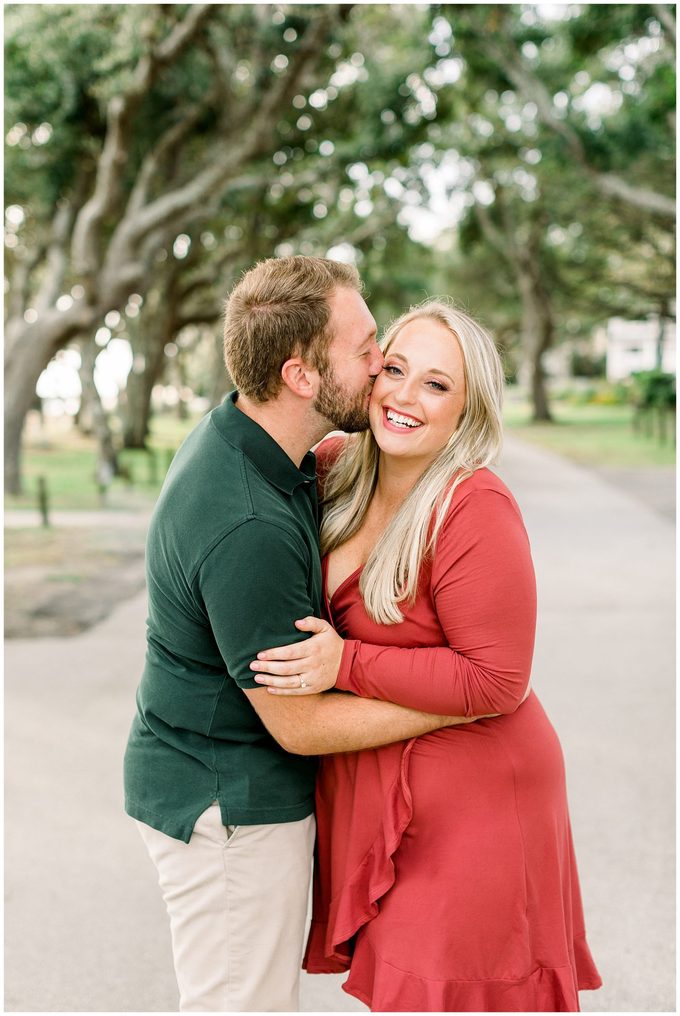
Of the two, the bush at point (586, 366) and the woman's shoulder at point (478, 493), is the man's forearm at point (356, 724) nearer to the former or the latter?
the woman's shoulder at point (478, 493)

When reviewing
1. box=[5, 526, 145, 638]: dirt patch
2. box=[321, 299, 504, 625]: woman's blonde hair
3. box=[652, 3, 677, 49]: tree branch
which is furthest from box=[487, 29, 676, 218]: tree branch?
box=[321, 299, 504, 625]: woman's blonde hair

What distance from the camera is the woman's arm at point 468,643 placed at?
229 cm

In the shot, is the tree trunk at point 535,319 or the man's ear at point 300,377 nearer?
the man's ear at point 300,377

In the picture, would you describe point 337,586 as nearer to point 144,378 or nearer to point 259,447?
point 259,447

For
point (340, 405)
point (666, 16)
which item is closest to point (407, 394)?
point (340, 405)

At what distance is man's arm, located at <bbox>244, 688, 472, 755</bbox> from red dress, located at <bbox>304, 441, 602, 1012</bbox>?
0.05 m

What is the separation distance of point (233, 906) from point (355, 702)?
2.12 ft

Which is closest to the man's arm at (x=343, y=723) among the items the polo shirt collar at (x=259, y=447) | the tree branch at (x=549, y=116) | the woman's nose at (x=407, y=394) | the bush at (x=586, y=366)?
the polo shirt collar at (x=259, y=447)

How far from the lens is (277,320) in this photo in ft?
7.79

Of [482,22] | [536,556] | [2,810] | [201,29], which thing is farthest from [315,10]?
[2,810]

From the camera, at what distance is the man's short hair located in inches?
93.4

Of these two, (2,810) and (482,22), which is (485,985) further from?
(482,22)

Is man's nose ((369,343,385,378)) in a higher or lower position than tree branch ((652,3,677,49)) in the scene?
lower

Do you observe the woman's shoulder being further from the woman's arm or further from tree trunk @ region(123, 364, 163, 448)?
tree trunk @ region(123, 364, 163, 448)
